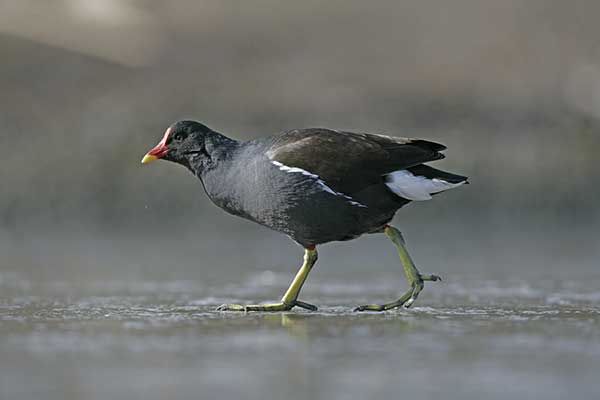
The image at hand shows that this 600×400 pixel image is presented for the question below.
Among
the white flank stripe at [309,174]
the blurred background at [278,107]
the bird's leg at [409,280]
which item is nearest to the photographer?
the white flank stripe at [309,174]

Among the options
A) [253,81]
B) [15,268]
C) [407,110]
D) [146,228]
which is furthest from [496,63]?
[15,268]

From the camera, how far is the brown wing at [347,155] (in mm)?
5957

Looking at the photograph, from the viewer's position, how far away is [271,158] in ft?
19.6

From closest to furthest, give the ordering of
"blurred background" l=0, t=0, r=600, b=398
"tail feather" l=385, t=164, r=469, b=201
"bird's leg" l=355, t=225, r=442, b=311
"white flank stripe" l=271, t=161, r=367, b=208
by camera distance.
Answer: "white flank stripe" l=271, t=161, r=367, b=208 < "bird's leg" l=355, t=225, r=442, b=311 < "tail feather" l=385, t=164, r=469, b=201 < "blurred background" l=0, t=0, r=600, b=398

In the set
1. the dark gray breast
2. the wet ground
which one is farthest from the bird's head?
the wet ground

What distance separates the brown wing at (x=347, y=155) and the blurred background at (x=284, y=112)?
2.62 m

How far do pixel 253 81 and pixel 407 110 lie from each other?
195 cm

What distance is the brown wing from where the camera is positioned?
596cm

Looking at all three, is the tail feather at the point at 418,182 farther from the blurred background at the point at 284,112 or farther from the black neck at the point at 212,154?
the blurred background at the point at 284,112

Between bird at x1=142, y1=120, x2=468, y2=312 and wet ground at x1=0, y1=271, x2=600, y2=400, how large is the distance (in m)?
0.40

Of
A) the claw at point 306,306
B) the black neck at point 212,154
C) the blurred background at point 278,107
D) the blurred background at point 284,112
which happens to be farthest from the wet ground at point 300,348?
the blurred background at point 278,107

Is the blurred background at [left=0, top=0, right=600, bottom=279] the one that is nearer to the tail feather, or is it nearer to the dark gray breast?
the tail feather

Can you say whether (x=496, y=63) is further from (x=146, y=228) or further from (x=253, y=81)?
(x=146, y=228)

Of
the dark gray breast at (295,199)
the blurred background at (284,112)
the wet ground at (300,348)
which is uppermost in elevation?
the blurred background at (284,112)
